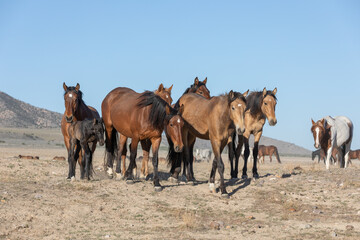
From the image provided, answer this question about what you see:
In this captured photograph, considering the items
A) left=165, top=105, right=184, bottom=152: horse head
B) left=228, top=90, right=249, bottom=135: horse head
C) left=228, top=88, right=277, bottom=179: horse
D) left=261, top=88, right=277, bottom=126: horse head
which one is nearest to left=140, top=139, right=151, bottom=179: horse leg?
left=165, top=105, right=184, bottom=152: horse head

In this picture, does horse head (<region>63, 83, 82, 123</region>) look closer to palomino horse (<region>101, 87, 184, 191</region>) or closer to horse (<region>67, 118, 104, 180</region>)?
horse (<region>67, 118, 104, 180</region>)

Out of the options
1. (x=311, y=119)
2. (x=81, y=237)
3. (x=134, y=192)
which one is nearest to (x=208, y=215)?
(x=134, y=192)

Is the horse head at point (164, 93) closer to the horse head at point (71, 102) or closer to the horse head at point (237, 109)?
the horse head at point (71, 102)

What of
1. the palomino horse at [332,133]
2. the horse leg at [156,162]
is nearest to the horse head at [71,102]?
the horse leg at [156,162]

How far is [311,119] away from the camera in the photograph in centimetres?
1731

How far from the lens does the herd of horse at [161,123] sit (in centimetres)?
1232

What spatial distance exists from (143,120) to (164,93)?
6.42 ft

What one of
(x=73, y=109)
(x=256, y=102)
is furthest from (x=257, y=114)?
(x=73, y=109)

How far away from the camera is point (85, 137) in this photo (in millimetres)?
13133

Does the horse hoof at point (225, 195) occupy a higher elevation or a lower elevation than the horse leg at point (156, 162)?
lower

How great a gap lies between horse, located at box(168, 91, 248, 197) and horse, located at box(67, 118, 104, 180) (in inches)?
91.1

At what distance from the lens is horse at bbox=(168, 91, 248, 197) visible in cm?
1199

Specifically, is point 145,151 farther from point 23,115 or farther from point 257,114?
point 23,115

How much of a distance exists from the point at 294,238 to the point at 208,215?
7.90ft
